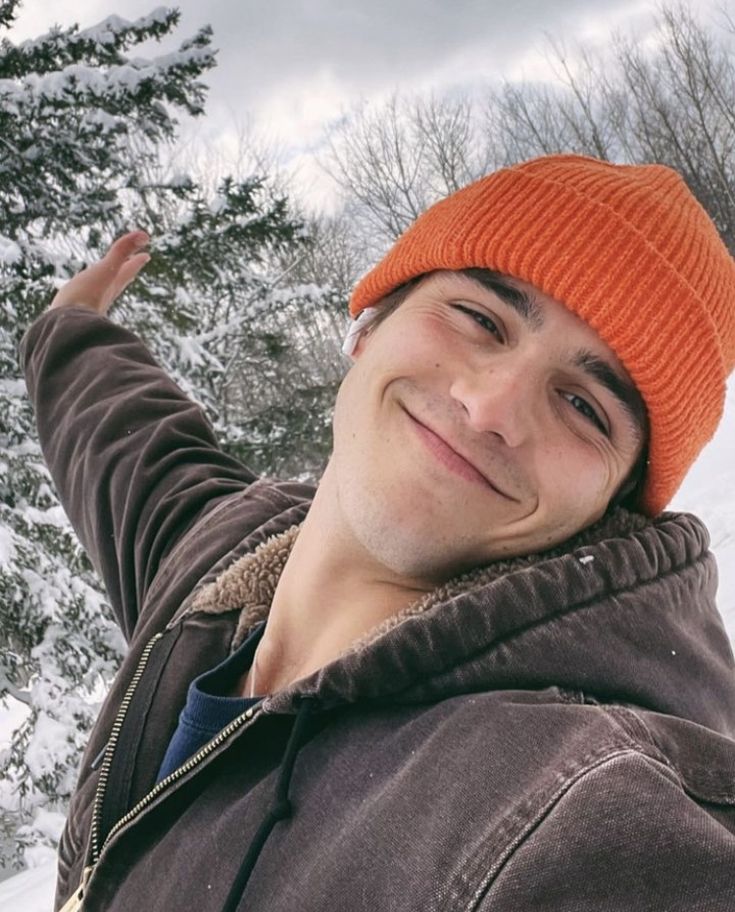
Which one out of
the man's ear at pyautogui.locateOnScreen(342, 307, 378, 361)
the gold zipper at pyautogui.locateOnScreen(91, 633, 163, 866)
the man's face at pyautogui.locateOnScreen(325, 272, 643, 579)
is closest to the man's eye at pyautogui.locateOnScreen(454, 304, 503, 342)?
the man's face at pyautogui.locateOnScreen(325, 272, 643, 579)

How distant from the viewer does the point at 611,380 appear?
4.57 feet

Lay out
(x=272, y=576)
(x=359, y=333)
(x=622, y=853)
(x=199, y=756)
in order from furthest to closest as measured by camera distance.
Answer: (x=359, y=333) < (x=272, y=576) < (x=199, y=756) < (x=622, y=853)

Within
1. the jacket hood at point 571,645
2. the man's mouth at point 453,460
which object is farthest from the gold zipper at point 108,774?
the man's mouth at point 453,460

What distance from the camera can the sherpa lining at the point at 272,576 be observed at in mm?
1287

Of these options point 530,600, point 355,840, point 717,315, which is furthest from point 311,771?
point 717,315

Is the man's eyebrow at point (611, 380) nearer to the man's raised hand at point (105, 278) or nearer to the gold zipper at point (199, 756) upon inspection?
the gold zipper at point (199, 756)

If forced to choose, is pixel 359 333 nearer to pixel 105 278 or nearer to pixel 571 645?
pixel 571 645

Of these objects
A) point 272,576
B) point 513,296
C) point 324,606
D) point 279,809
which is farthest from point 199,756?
point 513,296

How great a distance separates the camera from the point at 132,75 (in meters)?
4.60

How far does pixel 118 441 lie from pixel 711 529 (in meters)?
7.18

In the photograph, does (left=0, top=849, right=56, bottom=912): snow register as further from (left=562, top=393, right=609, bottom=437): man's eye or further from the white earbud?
(left=562, top=393, right=609, bottom=437): man's eye

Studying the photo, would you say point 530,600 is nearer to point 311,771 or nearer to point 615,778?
point 615,778

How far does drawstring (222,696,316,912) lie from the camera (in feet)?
3.26

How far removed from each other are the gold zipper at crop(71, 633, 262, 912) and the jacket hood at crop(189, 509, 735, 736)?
119 mm
